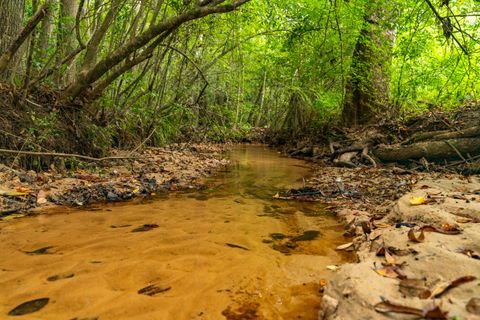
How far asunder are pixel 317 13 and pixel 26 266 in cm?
740

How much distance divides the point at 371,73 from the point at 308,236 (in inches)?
277

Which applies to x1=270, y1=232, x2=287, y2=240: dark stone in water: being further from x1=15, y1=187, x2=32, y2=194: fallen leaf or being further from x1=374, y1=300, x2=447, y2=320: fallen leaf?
x1=15, y1=187, x2=32, y2=194: fallen leaf

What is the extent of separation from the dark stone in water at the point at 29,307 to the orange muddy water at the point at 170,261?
3 cm

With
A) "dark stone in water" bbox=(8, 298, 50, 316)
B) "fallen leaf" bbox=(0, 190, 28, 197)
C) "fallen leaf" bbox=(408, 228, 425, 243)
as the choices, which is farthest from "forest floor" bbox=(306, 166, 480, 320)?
"fallen leaf" bbox=(0, 190, 28, 197)

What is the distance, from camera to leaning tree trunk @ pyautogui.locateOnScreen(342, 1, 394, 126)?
9.11m

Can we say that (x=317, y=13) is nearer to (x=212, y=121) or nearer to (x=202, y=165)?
(x=202, y=165)

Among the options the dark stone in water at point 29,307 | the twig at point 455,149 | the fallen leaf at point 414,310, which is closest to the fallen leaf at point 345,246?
the fallen leaf at point 414,310

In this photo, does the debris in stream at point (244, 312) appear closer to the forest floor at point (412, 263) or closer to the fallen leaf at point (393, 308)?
the forest floor at point (412, 263)

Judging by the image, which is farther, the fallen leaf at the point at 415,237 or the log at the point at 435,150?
the log at the point at 435,150

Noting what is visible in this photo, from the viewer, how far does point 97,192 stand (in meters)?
4.81

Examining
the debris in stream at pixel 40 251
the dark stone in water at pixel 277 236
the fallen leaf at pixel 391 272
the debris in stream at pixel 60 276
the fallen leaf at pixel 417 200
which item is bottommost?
the dark stone in water at pixel 277 236

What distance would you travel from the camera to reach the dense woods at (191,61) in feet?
17.4

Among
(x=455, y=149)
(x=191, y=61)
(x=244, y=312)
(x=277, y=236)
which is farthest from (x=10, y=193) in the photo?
(x=455, y=149)

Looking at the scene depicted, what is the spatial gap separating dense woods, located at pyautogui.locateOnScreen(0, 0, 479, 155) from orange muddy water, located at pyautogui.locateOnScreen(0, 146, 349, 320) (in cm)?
232
